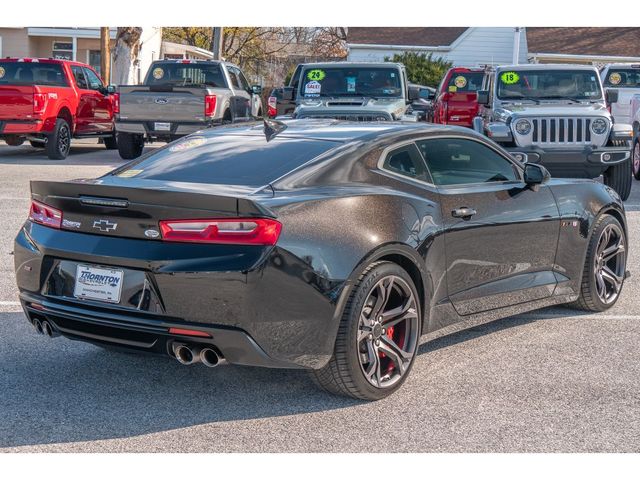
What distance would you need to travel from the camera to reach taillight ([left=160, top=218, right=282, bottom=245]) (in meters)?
5.00

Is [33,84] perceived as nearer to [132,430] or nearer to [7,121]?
[7,121]

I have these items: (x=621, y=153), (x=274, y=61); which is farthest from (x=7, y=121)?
(x=274, y=61)

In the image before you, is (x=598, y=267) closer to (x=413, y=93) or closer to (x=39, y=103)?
(x=413, y=93)

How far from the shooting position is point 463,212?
625 centimetres

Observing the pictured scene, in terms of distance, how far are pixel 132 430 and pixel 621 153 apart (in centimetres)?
1113

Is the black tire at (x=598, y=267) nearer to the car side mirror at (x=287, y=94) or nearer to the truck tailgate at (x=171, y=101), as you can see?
the car side mirror at (x=287, y=94)

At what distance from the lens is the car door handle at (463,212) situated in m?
6.19

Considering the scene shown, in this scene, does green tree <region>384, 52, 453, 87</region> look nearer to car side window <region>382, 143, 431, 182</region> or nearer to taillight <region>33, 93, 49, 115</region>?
taillight <region>33, 93, 49, 115</region>

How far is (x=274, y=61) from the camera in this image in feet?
222

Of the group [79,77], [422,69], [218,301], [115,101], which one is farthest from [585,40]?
[218,301]

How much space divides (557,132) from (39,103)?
10.5 m

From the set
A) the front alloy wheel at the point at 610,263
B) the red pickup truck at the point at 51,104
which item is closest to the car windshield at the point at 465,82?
the red pickup truck at the point at 51,104

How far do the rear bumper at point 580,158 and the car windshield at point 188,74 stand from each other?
9.68 m

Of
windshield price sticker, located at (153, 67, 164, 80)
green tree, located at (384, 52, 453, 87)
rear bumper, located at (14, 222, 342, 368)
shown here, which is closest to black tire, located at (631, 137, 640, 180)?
windshield price sticker, located at (153, 67, 164, 80)
